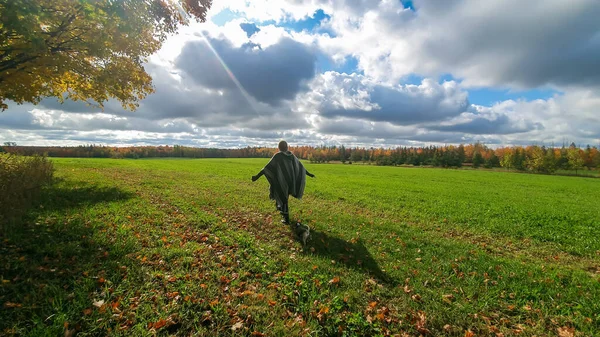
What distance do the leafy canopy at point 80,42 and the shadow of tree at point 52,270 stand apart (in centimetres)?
568

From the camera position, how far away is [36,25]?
28.6ft

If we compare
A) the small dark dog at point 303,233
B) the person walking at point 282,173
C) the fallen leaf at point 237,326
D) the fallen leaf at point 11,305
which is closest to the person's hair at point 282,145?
the person walking at point 282,173

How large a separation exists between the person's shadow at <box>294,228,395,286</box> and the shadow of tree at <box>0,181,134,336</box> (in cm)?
442

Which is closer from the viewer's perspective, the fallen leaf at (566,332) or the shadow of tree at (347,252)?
the fallen leaf at (566,332)

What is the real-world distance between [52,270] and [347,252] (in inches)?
244

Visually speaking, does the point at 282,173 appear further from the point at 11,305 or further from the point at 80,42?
the point at 80,42

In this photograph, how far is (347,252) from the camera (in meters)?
6.85

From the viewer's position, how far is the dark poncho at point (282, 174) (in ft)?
27.5

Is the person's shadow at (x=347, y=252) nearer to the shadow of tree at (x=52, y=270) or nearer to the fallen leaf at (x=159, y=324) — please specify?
the fallen leaf at (x=159, y=324)

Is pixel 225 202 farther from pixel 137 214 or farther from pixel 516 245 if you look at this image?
pixel 516 245

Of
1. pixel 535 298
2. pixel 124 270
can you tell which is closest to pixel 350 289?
pixel 535 298

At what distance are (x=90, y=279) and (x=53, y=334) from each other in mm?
1365

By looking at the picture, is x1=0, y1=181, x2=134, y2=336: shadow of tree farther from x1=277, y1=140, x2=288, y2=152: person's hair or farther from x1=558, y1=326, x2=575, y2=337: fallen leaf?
x1=558, y1=326, x2=575, y2=337: fallen leaf

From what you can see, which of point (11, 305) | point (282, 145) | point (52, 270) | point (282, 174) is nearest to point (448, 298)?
point (282, 174)
